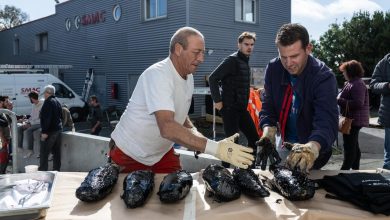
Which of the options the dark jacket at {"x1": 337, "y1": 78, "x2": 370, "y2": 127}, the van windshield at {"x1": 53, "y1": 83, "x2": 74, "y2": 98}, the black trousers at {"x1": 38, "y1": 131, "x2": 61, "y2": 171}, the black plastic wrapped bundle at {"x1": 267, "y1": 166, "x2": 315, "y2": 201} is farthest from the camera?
the van windshield at {"x1": 53, "y1": 83, "x2": 74, "y2": 98}

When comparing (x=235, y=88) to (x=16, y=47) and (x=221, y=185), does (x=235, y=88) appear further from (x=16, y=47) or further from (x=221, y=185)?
(x=16, y=47)

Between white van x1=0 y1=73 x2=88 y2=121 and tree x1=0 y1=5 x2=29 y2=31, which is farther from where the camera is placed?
tree x1=0 y1=5 x2=29 y2=31

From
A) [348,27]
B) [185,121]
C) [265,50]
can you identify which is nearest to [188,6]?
[265,50]

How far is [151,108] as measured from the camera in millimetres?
2674

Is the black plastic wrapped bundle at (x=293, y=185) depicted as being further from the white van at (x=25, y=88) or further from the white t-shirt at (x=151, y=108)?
the white van at (x=25, y=88)

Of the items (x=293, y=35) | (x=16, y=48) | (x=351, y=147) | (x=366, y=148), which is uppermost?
(x=16, y=48)

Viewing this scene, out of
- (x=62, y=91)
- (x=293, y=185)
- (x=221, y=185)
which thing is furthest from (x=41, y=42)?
(x=293, y=185)

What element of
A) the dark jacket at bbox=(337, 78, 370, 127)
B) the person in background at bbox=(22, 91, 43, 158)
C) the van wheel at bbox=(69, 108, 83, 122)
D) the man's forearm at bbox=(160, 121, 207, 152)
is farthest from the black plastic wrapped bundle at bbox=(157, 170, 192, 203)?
the van wheel at bbox=(69, 108, 83, 122)

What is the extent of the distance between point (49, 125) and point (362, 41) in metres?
30.1

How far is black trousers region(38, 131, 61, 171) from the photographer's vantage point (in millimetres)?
7910

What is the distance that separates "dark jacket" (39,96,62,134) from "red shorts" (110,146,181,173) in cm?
495

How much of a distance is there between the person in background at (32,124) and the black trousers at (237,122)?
4.99 meters

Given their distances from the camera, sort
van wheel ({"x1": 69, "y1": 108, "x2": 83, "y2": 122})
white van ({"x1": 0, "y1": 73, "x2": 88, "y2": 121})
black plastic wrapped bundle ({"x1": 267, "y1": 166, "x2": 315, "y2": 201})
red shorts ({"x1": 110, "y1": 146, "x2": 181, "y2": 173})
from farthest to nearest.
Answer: van wheel ({"x1": 69, "y1": 108, "x2": 83, "y2": 122}) → white van ({"x1": 0, "y1": 73, "x2": 88, "y2": 121}) → red shorts ({"x1": 110, "y1": 146, "x2": 181, "y2": 173}) → black plastic wrapped bundle ({"x1": 267, "y1": 166, "x2": 315, "y2": 201})

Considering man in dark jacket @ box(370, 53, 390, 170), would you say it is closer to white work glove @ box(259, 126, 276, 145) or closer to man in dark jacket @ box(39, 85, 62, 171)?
white work glove @ box(259, 126, 276, 145)
